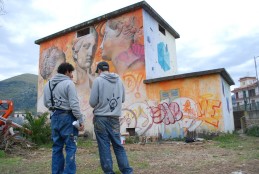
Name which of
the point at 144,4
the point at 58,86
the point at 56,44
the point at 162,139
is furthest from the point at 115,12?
the point at 58,86

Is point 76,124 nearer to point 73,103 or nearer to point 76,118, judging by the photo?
point 76,118

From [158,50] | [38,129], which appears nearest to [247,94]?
[158,50]

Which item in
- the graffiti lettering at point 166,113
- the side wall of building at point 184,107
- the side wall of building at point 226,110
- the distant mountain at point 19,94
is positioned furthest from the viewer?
the distant mountain at point 19,94

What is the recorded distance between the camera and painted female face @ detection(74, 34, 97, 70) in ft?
45.3

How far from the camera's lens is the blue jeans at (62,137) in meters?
3.57

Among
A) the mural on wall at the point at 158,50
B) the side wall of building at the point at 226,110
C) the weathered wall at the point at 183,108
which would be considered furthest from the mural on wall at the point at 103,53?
the side wall of building at the point at 226,110

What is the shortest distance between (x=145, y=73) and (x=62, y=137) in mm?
8450

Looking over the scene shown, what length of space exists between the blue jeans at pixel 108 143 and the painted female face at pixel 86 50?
1035cm

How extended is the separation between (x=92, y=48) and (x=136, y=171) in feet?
34.0

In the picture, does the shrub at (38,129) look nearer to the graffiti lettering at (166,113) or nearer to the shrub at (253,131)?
the graffiti lettering at (166,113)

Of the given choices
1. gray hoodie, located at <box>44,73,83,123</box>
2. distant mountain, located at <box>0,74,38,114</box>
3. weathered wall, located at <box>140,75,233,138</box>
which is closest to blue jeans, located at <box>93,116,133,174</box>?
gray hoodie, located at <box>44,73,83,123</box>

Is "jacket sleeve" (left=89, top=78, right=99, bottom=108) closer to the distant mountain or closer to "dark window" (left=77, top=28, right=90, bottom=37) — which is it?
"dark window" (left=77, top=28, right=90, bottom=37)

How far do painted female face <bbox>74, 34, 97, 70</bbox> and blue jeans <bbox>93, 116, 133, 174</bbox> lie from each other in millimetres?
10353

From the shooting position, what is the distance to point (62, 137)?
12.0 ft
